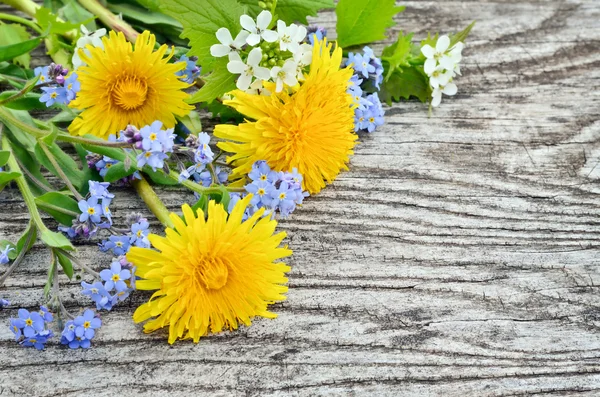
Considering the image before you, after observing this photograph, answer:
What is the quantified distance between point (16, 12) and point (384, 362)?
142cm

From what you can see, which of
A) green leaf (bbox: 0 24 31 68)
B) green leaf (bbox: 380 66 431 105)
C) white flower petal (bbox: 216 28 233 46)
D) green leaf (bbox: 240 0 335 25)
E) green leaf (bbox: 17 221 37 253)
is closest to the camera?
green leaf (bbox: 17 221 37 253)

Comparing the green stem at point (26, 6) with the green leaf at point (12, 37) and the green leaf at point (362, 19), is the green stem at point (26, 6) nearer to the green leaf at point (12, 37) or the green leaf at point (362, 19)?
the green leaf at point (12, 37)

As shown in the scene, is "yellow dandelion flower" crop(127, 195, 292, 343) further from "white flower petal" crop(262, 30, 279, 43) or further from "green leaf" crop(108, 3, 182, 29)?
"green leaf" crop(108, 3, 182, 29)

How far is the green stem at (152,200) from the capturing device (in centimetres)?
124

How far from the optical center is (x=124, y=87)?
1278 mm

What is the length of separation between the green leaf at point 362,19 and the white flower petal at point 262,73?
43cm

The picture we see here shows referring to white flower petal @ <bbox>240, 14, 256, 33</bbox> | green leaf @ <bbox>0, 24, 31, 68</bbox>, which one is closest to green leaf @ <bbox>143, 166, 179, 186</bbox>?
→ white flower petal @ <bbox>240, 14, 256, 33</bbox>

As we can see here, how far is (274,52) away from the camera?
1263 millimetres

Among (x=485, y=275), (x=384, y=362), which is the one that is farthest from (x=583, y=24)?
(x=384, y=362)

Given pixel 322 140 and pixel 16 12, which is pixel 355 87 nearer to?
pixel 322 140

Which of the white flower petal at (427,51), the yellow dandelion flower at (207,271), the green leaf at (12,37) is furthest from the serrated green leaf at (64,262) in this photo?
the white flower petal at (427,51)

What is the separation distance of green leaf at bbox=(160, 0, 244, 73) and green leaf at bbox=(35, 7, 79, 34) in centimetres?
26

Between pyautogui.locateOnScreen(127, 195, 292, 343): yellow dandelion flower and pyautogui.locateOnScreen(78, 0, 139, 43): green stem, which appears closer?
pyautogui.locateOnScreen(127, 195, 292, 343): yellow dandelion flower

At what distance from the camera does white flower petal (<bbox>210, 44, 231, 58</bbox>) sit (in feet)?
4.11
